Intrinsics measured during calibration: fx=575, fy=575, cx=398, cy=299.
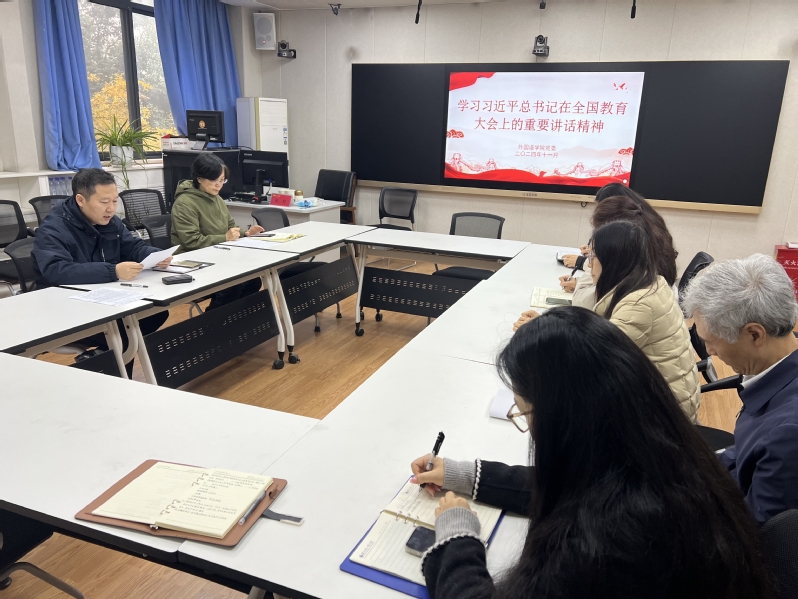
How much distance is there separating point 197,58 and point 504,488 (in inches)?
249

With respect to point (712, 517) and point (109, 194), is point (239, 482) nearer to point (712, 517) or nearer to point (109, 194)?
point (712, 517)

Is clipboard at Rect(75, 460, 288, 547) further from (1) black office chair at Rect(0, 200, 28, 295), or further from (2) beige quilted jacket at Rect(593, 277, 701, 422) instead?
(1) black office chair at Rect(0, 200, 28, 295)

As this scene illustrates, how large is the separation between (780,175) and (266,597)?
5758 millimetres

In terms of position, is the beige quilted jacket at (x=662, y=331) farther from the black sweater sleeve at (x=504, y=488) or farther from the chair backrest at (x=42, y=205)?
the chair backrest at (x=42, y=205)

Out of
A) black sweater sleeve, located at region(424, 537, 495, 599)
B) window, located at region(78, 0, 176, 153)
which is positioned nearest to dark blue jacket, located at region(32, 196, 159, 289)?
black sweater sleeve, located at region(424, 537, 495, 599)

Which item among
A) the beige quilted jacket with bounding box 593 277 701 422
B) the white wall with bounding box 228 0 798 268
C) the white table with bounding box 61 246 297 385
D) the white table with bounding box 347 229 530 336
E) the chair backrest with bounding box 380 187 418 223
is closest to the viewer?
the beige quilted jacket with bounding box 593 277 701 422

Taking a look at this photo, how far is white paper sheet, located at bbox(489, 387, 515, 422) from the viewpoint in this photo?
1.66 meters

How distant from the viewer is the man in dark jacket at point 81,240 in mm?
2768

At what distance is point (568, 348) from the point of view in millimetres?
826

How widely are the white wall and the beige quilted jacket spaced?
13.9 ft

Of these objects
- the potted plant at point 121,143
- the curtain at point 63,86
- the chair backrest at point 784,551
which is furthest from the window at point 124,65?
the chair backrest at point 784,551

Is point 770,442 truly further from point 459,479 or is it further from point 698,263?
point 698,263

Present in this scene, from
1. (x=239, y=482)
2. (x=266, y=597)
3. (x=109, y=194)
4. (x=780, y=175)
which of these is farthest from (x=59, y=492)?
(x=780, y=175)

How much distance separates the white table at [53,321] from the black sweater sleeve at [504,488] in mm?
1738
